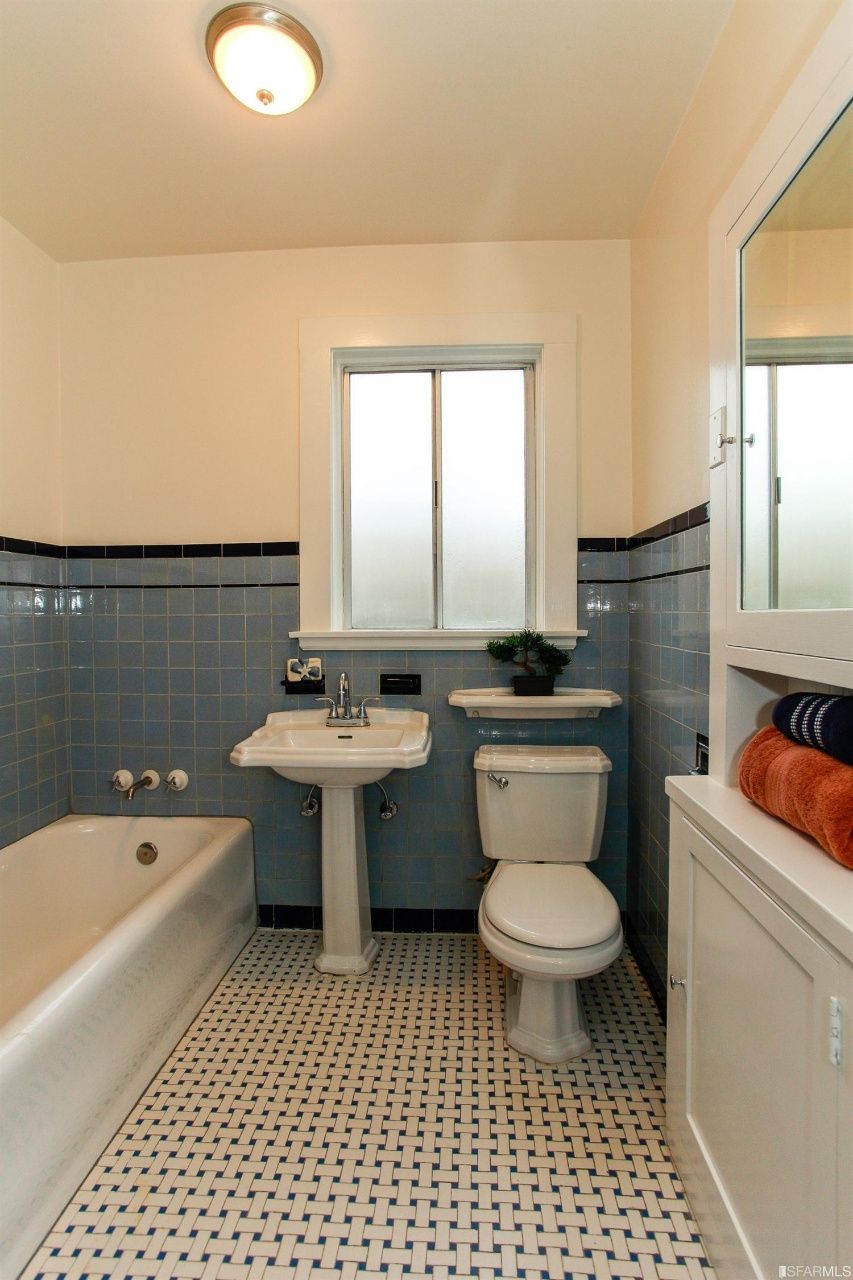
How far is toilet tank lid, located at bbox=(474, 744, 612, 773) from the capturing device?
1.96m

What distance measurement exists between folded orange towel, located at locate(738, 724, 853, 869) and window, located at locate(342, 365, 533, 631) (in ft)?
4.09

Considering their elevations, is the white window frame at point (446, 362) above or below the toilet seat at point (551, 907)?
above

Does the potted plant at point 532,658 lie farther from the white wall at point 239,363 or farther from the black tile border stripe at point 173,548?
the white wall at point 239,363

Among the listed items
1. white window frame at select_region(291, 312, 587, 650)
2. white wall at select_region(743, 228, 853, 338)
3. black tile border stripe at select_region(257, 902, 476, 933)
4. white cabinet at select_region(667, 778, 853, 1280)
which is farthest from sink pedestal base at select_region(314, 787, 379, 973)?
white wall at select_region(743, 228, 853, 338)

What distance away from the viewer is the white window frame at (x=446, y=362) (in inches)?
86.4

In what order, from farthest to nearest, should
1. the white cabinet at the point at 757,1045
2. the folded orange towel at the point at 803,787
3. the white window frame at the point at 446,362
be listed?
the white window frame at the point at 446,362 → the folded orange towel at the point at 803,787 → the white cabinet at the point at 757,1045

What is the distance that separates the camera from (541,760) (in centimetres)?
197

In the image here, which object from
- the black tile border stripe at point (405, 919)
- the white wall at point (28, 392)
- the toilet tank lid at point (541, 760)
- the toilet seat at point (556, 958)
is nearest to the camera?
the toilet seat at point (556, 958)

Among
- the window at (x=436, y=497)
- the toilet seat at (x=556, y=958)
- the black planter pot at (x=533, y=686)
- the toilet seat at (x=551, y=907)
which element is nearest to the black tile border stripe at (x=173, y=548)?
the window at (x=436, y=497)

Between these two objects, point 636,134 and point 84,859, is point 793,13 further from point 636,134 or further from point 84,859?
point 84,859

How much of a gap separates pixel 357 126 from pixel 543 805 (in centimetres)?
201

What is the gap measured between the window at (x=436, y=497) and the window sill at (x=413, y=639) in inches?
5.4

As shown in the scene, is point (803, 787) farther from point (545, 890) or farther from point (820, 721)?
point (545, 890)

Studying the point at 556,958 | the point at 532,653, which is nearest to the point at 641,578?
the point at 532,653
